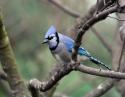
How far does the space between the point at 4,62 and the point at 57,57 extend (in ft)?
1.59

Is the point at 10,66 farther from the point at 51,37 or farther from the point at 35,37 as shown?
the point at 35,37

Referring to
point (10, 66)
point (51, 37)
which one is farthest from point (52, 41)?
point (10, 66)

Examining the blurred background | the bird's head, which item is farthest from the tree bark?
the blurred background

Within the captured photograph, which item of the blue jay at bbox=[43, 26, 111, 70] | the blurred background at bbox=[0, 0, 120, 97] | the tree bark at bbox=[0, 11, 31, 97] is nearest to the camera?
the blue jay at bbox=[43, 26, 111, 70]

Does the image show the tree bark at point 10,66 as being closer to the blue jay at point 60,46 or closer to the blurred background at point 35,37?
the blue jay at point 60,46

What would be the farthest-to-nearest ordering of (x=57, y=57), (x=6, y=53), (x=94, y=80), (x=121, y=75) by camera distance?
(x=94, y=80) → (x=6, y=53) → (x=57, y=57) → (x=121, y=75)

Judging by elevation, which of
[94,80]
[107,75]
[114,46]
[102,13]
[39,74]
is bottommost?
[39,74]

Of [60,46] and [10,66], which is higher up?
[60,46]

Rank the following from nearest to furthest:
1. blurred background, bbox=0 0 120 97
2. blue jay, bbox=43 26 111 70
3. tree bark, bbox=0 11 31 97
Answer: blue jay, bbox=43 26 111 70, tree bark, bbox=0 11 31 97, blurred background, bbox=0 0 120 97

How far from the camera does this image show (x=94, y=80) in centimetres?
548

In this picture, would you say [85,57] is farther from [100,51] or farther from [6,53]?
[100,51]

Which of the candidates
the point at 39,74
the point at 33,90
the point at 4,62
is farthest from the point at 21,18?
the point at 33,90

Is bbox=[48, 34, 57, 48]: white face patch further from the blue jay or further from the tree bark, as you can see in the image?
the tree bark

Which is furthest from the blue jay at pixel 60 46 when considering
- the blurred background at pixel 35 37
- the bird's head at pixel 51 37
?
the blurred background at pixel 35 37
